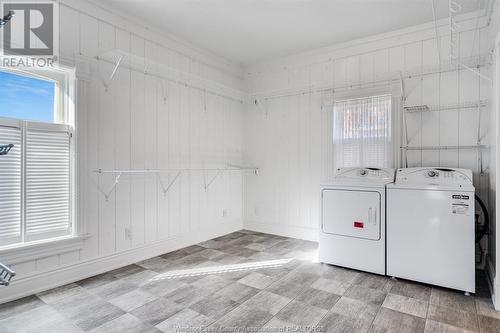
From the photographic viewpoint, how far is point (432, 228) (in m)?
2.55

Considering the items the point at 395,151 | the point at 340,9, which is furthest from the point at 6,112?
the point at 395,151

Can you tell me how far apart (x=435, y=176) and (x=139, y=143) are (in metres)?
3.07

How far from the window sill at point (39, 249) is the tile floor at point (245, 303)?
32cm

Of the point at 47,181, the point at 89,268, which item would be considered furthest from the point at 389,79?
the point at 89,268

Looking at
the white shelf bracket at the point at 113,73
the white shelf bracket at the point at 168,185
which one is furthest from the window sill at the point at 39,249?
the white shelf bracket at the point at 113,73

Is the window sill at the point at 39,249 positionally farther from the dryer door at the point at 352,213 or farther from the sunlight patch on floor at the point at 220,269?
the dryer door at the point at 352,213

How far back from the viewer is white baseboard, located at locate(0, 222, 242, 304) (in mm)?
2330

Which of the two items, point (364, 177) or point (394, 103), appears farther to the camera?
point (394, 103)

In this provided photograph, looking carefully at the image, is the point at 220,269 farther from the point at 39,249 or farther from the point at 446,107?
the point at 446,107

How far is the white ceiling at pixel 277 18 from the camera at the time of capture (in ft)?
9.45

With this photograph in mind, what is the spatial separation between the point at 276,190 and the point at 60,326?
3.09 m

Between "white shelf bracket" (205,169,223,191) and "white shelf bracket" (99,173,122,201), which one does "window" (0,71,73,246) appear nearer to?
"white shelf bracket" (99,173,122,201)

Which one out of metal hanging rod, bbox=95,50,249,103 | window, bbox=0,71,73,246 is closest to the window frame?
metal hanging rod, bbox=95,50,249,103

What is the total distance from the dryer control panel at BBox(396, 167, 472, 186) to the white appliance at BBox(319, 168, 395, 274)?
14 centimetres
